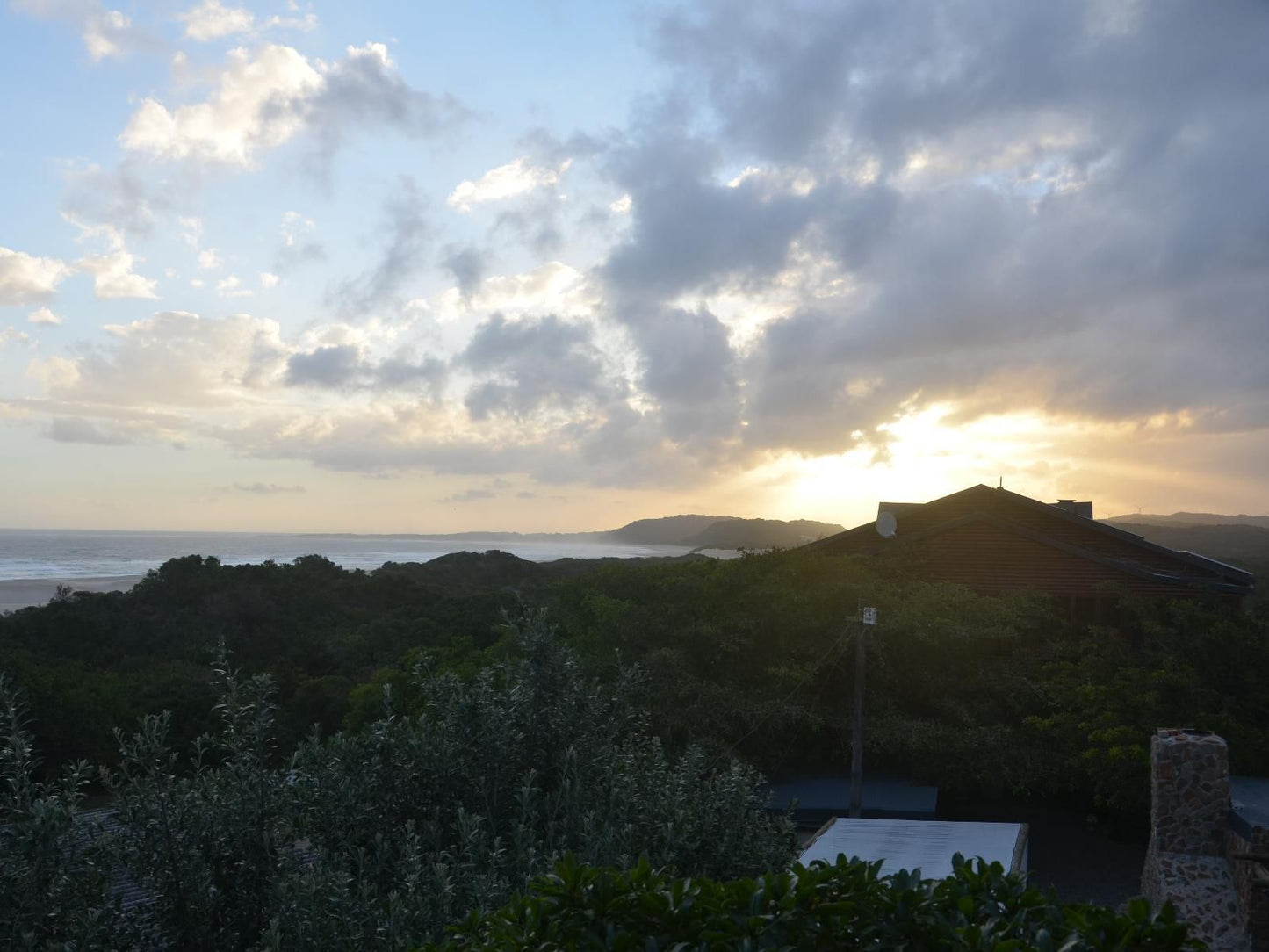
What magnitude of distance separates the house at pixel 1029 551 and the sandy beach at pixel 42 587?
52.6 metres

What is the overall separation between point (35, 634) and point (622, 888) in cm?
3886

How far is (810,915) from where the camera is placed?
9.45ft

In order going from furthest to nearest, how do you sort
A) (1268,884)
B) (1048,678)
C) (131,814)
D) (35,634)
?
(35,634), (1048,678), (1268,884), (131,814)

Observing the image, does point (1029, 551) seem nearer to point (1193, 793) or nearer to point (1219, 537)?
point (1193, 793)

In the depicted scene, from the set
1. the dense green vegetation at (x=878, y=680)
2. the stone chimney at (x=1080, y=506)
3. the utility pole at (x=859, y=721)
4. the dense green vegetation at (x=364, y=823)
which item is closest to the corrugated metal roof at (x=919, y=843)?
the dense green vegetation at (x=364, y=823)

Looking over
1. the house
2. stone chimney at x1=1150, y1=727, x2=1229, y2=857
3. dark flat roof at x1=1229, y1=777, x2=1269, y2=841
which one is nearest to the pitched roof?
→ the house

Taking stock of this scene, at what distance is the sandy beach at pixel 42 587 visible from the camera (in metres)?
60.4

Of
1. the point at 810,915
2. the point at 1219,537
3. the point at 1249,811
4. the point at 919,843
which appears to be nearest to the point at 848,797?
the point at 919,843

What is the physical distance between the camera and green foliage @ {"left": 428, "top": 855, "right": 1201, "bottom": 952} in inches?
105

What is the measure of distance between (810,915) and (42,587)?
82.9 meters

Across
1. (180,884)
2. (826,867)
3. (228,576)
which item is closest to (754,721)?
(180,884)

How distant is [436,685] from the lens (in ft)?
21.9

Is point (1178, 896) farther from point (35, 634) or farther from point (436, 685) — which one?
point (35, 634)

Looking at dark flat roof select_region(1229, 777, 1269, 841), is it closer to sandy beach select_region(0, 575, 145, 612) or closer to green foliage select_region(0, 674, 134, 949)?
green foliage select_region(0, 674, 134, 949)
